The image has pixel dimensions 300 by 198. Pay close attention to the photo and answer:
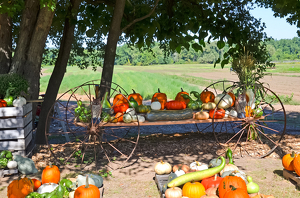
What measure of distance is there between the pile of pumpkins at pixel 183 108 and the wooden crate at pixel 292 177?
1485 mm

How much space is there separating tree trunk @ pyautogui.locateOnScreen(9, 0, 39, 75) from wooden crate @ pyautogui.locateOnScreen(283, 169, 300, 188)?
5081mm

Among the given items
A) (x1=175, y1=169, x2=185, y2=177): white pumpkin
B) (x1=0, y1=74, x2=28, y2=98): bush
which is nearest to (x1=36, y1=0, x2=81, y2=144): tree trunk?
(x1=0, y1=74, x2=28, y2=98): bush

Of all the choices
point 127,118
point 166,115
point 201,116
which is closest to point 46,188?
point 127,118

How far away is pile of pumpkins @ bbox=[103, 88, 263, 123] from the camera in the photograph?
5168 millimetres

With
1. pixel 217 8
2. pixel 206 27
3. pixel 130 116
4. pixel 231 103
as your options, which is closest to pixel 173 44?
pixel 206 27

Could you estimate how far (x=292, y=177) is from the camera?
4.14m

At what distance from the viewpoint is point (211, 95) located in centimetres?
623

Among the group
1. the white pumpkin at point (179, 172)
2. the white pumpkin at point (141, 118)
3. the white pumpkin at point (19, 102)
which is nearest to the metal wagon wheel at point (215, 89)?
the white pumpkin at point (141, 118)

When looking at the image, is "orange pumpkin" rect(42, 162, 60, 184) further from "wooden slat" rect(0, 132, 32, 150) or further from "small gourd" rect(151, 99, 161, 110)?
"small gourd" rect(151, 99, 161, 110)

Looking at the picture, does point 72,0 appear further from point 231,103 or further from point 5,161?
point 231,103

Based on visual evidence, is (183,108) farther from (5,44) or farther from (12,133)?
(5,44)

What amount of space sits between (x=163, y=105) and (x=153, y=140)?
1443 mm

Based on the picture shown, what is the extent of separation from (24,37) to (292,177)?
5383 mm

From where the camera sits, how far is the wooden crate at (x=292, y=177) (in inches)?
157
